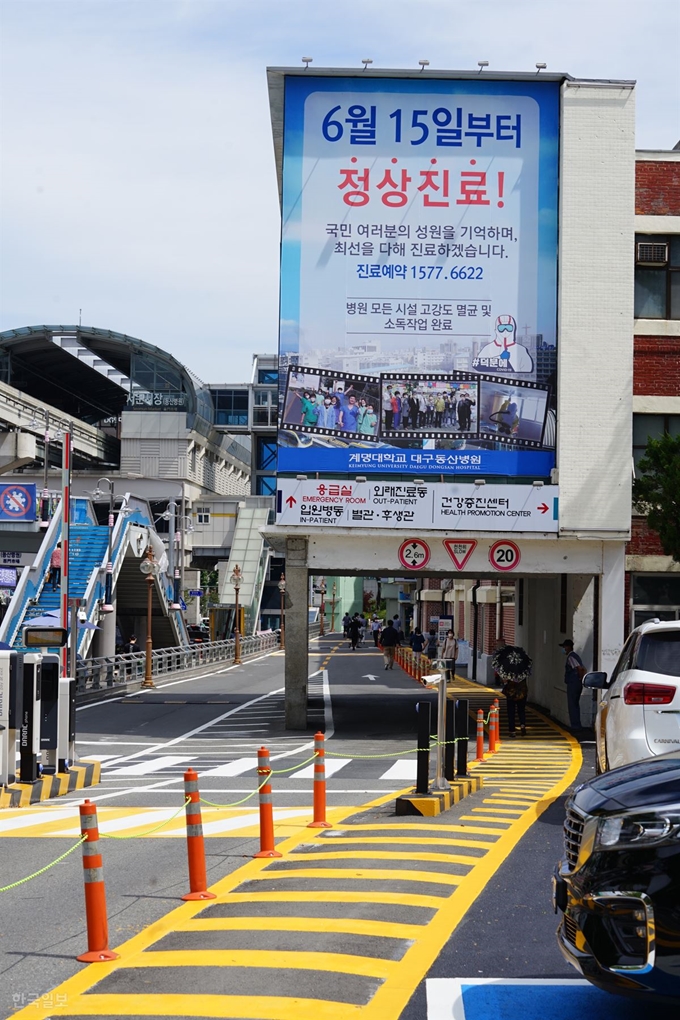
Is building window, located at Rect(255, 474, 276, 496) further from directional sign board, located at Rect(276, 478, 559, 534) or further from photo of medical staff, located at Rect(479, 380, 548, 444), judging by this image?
directional sign board, located at Rect(276, 478, 559, 534)

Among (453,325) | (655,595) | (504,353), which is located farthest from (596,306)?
(655,595)

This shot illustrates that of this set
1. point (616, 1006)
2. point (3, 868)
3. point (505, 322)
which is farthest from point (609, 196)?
point (616, 1006)

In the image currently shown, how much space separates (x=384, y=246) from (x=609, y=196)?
466cm

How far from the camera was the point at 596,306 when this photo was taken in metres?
25.0

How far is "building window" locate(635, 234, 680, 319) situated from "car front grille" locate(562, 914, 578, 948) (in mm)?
23303

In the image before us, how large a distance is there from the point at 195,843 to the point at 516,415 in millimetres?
17184

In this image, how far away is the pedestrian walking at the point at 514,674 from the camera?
23406 millimetres

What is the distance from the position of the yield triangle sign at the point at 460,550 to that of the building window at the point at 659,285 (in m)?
6.97

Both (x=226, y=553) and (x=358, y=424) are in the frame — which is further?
(x=226, y=553)

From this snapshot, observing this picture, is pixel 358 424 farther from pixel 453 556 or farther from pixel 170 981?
pixel 170 981

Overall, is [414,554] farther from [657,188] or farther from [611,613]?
[657,188]

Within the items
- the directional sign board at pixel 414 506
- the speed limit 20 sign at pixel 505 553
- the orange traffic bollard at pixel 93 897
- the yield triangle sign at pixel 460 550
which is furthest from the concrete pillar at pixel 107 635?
the orange traffic bollard at pixel 93 897

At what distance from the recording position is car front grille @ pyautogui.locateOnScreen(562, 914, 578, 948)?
5.56 m

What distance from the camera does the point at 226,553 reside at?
91875 mm
